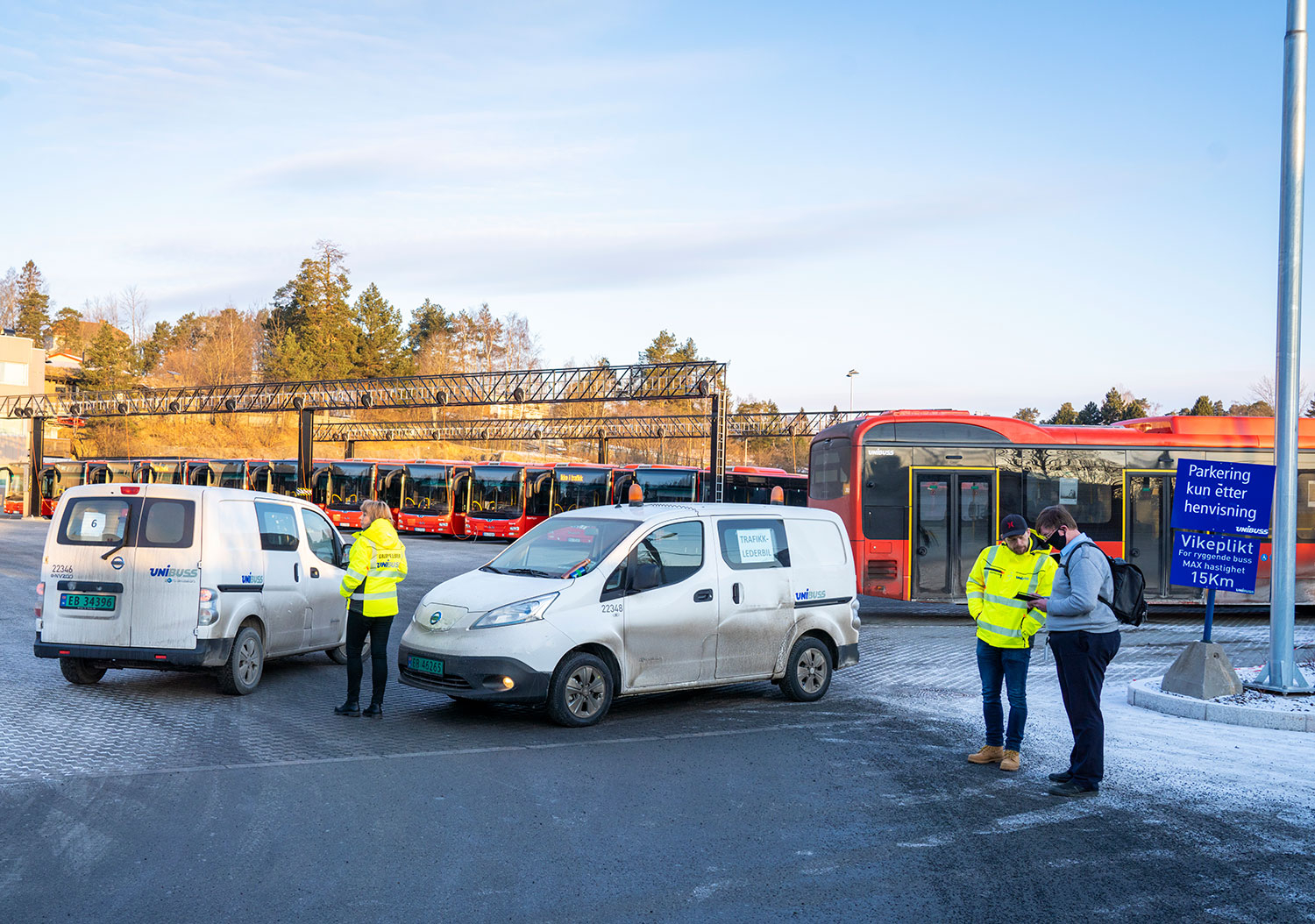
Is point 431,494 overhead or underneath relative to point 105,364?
underneath

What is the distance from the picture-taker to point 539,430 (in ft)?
205

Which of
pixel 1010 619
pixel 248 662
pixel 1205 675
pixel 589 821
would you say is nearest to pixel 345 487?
pixel 248 662

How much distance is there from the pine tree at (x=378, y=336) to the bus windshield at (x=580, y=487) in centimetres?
5367

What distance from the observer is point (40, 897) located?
4668 millimetres

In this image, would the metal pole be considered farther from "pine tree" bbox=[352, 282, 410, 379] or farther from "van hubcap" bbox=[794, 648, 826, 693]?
"pine tree" bbox=[352, 282, 410, 379]

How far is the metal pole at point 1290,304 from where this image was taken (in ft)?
33.6

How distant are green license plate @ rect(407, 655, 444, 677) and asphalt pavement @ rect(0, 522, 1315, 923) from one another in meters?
0.48

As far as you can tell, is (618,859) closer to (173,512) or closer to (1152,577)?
(173,512)

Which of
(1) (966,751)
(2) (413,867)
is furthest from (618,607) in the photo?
(2) (413,867)

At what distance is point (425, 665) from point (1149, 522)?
47.1ft

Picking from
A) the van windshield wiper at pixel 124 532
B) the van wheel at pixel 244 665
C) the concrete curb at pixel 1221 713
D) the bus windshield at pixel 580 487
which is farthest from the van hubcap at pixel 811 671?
the bus windshield at pixel 580 487

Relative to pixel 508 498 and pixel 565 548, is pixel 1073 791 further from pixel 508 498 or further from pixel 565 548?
pixel 508 498

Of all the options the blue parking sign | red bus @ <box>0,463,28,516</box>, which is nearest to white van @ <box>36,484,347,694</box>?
the blue parking sign

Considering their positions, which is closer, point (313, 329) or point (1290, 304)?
point (1290, 304)
